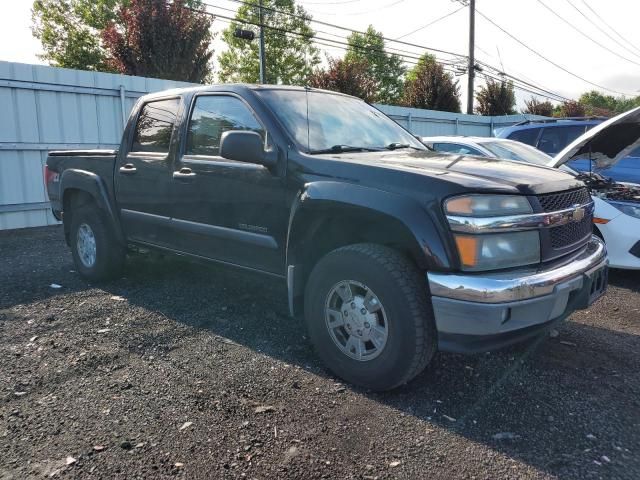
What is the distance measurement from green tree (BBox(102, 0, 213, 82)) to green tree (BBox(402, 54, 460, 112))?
1072 cm

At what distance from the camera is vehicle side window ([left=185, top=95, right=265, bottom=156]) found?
3887 mm

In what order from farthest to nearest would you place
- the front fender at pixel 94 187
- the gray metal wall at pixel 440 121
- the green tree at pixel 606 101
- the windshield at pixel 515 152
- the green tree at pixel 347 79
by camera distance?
the green tree at pixel 606 101 → the green tree at pixel 347 79 → the gray metal wall at pixel 440 121 → the windshield at pixel 515 152 → the front fender at pixel 94 187

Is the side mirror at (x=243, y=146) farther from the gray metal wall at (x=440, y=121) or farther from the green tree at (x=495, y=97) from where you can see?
the green tree at (x=495, y=97)

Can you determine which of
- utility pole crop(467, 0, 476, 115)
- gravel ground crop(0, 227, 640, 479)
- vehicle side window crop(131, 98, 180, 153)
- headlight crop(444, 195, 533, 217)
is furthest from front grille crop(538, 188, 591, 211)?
utility pole crop(467, 0, 476, 115)

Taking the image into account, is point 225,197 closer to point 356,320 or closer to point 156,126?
point 156,126

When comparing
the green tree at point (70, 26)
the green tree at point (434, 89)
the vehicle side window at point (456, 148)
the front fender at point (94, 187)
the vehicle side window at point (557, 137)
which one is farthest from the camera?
the green tree at point (70, 26)

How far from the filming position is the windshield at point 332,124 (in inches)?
144

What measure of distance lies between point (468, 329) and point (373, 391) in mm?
746

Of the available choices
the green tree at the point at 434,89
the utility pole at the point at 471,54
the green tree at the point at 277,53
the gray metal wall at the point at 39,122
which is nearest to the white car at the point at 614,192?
the gray metal wall at the point at 39,122

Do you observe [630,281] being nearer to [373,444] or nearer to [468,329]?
[468,329]

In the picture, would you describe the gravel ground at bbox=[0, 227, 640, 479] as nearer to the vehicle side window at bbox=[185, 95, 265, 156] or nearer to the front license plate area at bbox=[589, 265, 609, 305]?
the front license plate area at bbox=[589, 265, 609, 305]

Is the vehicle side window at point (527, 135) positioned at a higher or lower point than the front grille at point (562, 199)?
higher

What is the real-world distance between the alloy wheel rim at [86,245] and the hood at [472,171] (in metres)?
3.09

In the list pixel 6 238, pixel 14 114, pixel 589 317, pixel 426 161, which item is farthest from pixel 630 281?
pixel 14 114
